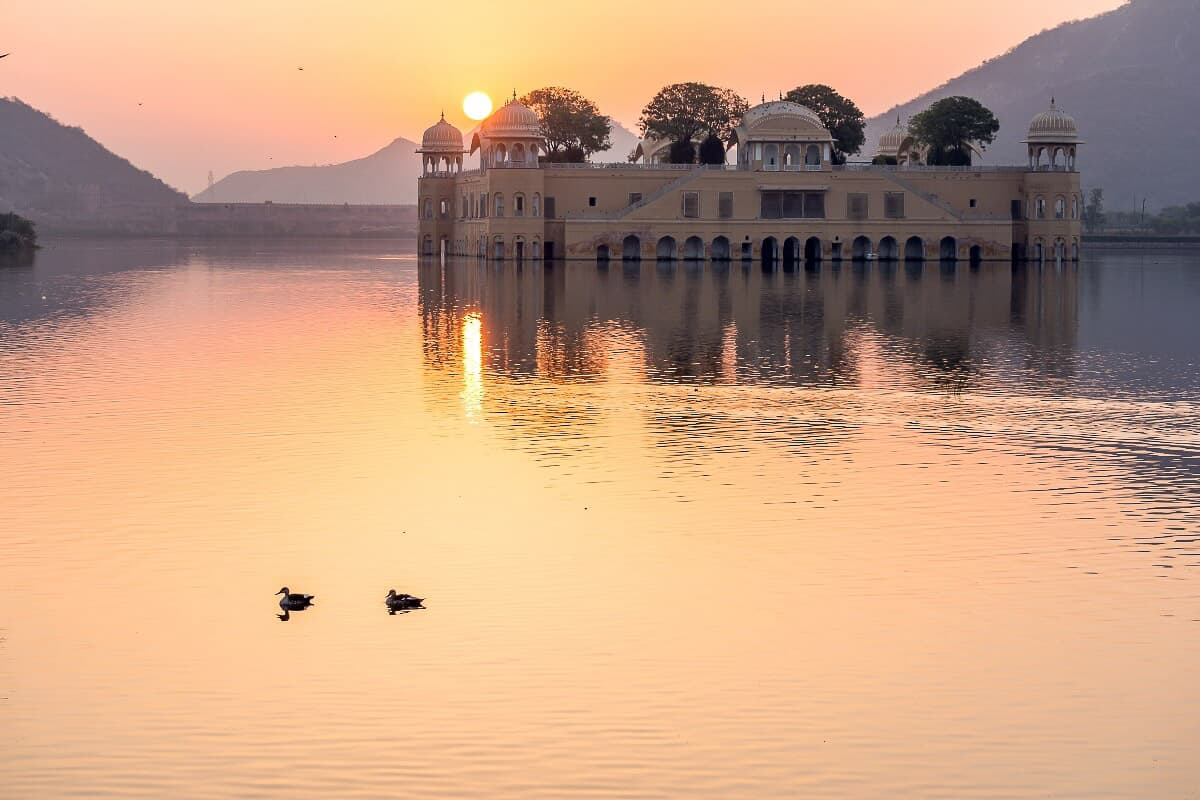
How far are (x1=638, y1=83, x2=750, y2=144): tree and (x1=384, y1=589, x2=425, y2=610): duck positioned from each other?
408 feet

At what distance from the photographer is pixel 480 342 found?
180 feet

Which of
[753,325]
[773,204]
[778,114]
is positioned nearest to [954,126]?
[778,114]

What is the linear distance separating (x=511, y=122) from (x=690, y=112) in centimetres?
2536

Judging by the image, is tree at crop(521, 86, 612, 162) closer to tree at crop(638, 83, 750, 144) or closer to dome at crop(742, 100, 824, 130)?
tree at crop(638, 83, 750, 144)

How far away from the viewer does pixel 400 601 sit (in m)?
19.4

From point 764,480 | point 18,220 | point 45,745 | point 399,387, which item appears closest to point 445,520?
point 764,480

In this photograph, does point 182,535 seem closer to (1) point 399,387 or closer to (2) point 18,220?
(1) point 399,387

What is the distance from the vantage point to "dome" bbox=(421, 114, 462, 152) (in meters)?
142

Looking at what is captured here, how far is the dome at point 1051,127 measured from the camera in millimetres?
124562

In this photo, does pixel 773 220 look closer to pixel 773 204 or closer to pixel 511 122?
pixel 773 204

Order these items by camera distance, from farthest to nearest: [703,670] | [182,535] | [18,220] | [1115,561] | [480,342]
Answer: [18,220] → [480,342] → [182,535] → [1115,561] → [703,670]

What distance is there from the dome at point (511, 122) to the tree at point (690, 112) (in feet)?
75.1

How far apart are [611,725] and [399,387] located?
26893 millimetres

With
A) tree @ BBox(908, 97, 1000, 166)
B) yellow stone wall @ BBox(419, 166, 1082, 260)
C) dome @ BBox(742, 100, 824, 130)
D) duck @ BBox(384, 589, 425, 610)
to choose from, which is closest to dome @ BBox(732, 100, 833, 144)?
dome @ BBox(742, 100, 824, 130)
